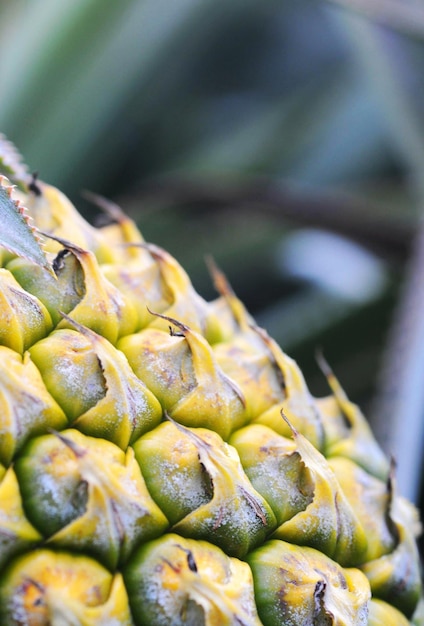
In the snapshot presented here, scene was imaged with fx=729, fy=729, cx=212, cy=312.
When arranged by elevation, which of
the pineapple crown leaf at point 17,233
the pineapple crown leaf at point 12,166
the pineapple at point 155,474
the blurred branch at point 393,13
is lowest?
the pineapple at point 155,474

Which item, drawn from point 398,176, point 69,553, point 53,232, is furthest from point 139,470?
point 398,176

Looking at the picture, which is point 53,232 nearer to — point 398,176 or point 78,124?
point 78,124

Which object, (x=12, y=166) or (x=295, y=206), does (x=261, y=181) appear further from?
(x=12, y=166)

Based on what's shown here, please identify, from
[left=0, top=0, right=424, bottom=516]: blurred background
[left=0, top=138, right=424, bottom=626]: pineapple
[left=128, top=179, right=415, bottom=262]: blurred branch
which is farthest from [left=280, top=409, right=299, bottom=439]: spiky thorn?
[left=128, top=179, right=415, bottom=262]: blurred branch

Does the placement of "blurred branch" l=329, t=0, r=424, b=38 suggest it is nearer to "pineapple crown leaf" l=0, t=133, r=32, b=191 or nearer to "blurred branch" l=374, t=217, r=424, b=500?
"blurred branch" l=374, t=217, r=424, b=500

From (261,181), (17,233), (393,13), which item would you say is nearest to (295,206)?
(261,181)

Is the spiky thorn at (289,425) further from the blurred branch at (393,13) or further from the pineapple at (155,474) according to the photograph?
the blurred branch at (393,13)

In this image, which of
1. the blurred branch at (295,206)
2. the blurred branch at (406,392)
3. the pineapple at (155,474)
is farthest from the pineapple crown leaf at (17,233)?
the blurred branch at (295,206)
